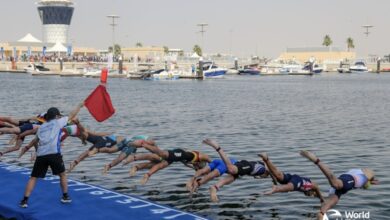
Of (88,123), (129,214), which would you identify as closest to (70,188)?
(129,214)

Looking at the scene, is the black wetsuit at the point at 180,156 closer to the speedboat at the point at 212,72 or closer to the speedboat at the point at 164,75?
the speedboat at the point at 164,75

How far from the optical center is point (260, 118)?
38.7 metres

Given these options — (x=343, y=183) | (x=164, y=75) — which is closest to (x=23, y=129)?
(x=343, y=183)

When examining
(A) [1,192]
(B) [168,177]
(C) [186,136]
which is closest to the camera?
(A) [1,192]

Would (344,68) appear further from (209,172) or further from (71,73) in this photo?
(209,172)

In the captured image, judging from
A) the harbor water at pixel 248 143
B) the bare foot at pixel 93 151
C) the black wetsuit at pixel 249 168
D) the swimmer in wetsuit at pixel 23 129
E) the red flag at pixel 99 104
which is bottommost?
the harbor water at pixel 248 143

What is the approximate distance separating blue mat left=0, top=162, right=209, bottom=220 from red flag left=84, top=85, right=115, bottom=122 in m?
2.07

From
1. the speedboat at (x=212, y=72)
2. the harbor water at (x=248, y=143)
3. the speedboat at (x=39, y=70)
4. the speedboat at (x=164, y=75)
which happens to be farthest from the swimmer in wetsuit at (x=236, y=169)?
the speedboat at (x=39, y=70)

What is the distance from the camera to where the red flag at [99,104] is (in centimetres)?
1471

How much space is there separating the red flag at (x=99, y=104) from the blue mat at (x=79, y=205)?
207 centimetres

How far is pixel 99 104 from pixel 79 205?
12.3ft

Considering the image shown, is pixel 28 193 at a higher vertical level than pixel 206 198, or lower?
higher

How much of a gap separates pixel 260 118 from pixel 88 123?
12523 millimetres

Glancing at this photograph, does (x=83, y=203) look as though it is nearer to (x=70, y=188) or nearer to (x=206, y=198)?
(x=70, y=188)
